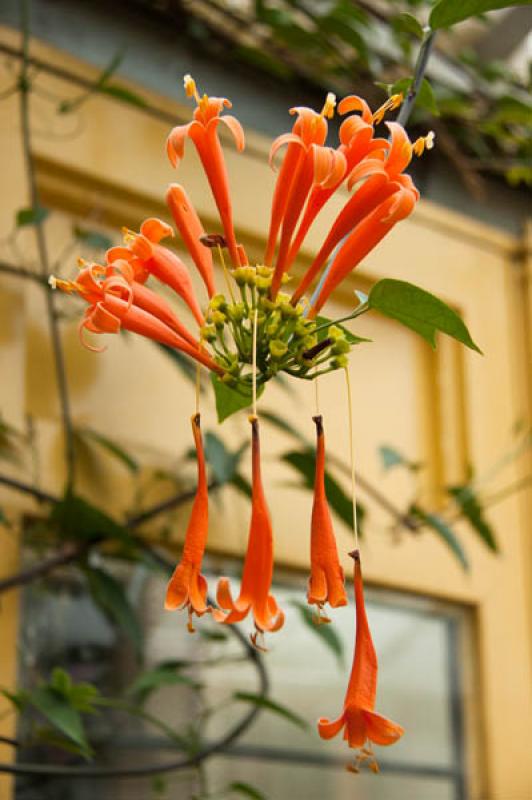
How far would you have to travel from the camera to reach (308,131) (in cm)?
Answer: 55

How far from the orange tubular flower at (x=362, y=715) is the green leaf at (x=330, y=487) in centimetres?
48

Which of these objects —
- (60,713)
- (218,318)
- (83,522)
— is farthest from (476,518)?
(218,318)

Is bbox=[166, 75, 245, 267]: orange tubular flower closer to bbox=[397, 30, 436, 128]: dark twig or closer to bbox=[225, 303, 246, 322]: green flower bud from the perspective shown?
bbox=[225, 303, 246, 322]: green flower bud

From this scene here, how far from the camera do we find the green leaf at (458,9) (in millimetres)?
708

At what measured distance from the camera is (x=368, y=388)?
64.2 inches

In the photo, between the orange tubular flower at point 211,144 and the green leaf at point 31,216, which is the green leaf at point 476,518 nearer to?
the green leaf at point 31,216

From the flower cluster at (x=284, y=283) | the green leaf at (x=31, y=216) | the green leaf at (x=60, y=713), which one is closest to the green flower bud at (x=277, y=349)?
the flower cluster at (x=284, y=283)

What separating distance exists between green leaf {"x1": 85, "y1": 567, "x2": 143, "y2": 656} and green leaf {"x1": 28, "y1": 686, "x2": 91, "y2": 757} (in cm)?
12

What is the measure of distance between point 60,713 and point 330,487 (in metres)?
0.29

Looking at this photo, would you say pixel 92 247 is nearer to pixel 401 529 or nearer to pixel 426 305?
pixel 401 529

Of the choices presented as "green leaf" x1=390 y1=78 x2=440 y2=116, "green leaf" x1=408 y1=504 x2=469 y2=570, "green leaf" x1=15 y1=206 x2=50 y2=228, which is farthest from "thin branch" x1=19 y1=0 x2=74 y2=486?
"green leaf" x1=390 y1=78 x2=440 y2=116

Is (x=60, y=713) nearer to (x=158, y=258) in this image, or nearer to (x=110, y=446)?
(x=110, y=446)

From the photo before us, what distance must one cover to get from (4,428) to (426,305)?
627 millimetres

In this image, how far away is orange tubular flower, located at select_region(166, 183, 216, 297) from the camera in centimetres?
59
